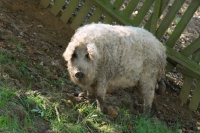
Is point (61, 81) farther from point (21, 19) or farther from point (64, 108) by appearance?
point (21, 19)

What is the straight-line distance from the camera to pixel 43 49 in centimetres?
597

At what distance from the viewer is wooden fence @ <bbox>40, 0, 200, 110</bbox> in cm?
586

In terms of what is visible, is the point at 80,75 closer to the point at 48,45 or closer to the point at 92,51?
the point at 92,51

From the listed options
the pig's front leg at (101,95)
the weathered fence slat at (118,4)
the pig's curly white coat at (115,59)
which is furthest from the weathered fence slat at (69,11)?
the pig's front leg at (101,95)

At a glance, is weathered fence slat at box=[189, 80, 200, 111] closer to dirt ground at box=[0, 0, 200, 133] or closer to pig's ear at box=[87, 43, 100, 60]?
dirt ground at box=[0, 0, 200, 133]

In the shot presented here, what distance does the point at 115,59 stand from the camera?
16.1ft

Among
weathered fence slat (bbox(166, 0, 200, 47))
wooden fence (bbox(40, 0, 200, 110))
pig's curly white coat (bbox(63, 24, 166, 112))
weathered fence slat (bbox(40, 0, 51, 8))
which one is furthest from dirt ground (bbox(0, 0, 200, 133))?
weathered fence slat (bbox(166, 0, 200, 47))

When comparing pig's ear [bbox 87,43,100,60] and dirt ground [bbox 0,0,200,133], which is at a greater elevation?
pig's ear [bbox 87,43,100,60]

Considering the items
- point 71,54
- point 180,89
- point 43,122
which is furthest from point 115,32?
→ point 180,89

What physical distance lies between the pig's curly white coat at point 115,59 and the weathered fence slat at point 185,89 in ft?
2.49

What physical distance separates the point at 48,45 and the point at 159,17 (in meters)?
1.81

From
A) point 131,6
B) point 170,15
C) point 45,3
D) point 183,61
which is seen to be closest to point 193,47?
point 183,61

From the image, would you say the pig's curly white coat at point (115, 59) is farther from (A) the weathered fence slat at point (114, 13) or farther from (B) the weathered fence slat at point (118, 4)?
(B) the weathered fence slat at point (118, 4)

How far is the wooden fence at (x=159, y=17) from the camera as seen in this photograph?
5.86 m
